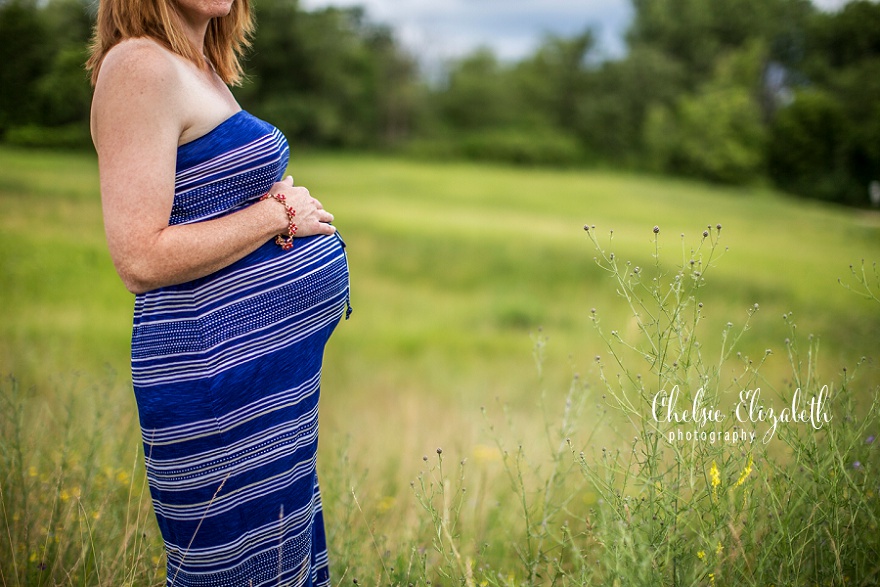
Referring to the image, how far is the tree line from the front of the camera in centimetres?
718

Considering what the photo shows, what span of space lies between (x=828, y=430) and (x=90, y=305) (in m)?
9.23

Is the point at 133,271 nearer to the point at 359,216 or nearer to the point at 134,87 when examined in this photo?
the point at 134,87

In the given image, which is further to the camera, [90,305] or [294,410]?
[90,305]

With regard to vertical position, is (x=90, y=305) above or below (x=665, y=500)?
below

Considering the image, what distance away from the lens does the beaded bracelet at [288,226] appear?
1835 millimetres

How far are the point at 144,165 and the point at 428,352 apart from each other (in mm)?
8076

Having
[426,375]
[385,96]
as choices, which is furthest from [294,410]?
[385,96]

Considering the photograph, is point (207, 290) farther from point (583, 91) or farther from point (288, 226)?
point (583, 91)

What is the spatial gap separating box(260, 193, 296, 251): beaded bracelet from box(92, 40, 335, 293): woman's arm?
0.70 feet

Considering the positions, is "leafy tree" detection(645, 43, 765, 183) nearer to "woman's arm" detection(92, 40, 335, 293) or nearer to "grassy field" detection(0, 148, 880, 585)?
"grassy field" detection(0, 148, 880, 585)

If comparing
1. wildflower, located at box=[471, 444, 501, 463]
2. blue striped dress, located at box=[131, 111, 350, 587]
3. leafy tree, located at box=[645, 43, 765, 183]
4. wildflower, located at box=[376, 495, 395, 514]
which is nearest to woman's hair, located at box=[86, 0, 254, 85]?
blue striped dress, located at box=[131, 111, 350, 587]

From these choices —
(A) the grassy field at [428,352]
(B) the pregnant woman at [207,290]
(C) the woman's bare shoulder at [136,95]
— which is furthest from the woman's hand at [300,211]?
(A) the grassy field at [428,352]

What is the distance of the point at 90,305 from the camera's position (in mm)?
8922

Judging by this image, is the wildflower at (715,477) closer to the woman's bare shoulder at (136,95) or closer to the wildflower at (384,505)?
the woman's bare shoulder at (136,95)
